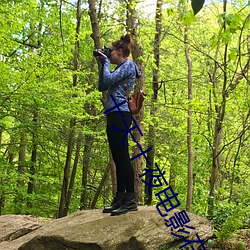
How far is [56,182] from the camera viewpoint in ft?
38.4

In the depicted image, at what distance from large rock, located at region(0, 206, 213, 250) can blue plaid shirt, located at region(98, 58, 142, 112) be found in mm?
1236

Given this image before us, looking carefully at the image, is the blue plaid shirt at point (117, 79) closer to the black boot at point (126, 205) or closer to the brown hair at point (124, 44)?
the brown hair at point (124, 44)

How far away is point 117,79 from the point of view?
3750 mm

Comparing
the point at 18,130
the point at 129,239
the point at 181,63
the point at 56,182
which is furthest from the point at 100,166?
the point at 129,239

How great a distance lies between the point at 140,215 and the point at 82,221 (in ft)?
2.57

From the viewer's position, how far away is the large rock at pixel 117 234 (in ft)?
11.4

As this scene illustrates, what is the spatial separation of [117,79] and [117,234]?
5.28ft

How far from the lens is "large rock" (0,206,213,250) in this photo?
348 centimetres

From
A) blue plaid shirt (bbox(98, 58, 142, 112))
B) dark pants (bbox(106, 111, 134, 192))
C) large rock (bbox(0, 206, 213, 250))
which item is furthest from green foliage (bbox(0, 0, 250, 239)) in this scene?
blue plaid shirt (bbox(98, 58, 142, 112))

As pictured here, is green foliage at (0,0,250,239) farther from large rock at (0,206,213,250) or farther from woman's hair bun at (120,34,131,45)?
woman's hair bun at (120,34,131,45)

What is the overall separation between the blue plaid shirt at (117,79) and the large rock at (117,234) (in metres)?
1.24

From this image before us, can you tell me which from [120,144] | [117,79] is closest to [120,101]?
[117,79]

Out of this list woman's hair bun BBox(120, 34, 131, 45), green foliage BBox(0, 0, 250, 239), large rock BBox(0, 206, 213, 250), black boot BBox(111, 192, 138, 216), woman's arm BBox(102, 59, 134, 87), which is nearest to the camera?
large rock BBox(0, 206, 213, 250)

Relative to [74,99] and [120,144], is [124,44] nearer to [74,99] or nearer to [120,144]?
[120,144]
